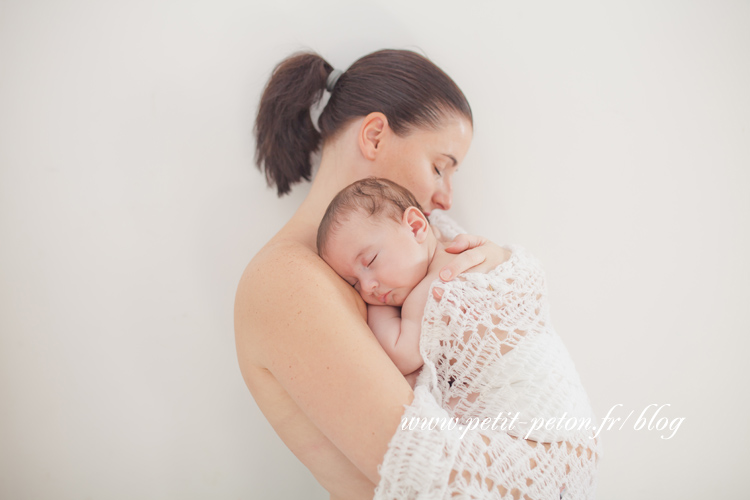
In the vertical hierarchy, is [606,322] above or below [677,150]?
below

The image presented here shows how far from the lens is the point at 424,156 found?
58.1 inches

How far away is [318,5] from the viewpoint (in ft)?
5.75

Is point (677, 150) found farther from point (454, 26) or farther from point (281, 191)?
point (281, 191)

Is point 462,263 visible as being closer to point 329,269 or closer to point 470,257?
point 470,257

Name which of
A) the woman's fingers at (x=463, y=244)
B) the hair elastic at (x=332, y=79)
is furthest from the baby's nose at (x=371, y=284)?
the hair elastic at (x=332, y=79)

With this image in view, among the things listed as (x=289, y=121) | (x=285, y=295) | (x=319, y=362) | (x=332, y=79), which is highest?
(x=332, y=79)

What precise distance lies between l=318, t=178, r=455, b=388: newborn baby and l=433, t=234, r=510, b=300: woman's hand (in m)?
0.06

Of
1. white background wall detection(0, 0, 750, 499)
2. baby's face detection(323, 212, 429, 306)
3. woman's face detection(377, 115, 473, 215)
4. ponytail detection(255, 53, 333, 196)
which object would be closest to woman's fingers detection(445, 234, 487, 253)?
baby's face detection(323, 212, 429, 306)

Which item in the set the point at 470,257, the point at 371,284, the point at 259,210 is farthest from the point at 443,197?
the point at 259,210

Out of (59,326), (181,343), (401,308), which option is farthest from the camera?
(181,343)

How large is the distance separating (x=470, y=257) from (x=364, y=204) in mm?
359

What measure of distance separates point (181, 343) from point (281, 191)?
0.76 meters

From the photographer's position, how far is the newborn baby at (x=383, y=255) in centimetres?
122

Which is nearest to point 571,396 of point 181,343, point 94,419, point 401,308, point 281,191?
point 401,308
